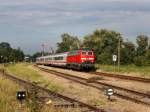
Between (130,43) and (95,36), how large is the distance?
18.1 m

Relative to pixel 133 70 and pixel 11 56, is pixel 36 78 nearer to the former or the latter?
pixel 133 70

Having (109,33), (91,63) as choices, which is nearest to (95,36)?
(109,33)

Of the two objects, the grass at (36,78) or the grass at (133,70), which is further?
the grass at (133,70)

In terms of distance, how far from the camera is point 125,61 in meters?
96.2

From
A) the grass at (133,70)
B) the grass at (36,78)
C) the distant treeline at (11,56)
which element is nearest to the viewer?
the grass at (36,78)

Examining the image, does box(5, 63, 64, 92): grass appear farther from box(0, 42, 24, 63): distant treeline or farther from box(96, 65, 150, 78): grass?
box(0, 42, 24, 63): distant treeline

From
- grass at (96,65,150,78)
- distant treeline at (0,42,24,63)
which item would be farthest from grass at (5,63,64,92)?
distant treeline at (0,42,24,63)

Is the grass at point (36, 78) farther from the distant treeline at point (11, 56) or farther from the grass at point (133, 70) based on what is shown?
the distant treeline at point (11, 56)

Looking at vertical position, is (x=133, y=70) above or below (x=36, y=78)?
above

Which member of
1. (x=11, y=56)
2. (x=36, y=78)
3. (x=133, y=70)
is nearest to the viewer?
(x=36, y=78)

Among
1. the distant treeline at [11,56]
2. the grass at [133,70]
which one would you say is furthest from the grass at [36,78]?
the distant treeline at [11,56]

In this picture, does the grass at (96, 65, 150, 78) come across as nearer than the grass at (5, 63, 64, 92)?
No

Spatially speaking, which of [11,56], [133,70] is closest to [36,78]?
[133,70]

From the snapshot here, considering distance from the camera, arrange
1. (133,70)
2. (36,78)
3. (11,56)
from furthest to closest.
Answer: (11,56)
(133,70)
(36,78)
